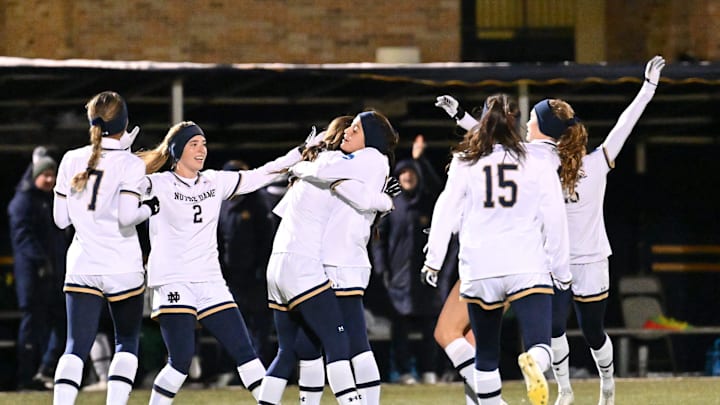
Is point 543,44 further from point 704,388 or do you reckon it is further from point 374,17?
point 704,388

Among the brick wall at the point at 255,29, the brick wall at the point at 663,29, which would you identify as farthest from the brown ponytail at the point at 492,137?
the brick wall at the point at 255,29

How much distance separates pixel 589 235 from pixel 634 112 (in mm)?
826

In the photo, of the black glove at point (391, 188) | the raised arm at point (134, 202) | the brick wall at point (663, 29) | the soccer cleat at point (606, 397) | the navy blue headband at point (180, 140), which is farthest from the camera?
the brick wall at point (663, 29)

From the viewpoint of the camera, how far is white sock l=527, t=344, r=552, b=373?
28.9 feet

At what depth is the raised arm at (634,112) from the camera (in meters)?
10.9

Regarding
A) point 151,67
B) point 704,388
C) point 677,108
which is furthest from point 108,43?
point 704,388

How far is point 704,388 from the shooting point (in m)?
14.1

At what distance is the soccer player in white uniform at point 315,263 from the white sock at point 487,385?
2.85ft

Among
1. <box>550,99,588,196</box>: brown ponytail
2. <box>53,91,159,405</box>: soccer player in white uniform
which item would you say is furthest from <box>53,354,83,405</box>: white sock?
<box>550,99,588,196</box>: brown ponytail

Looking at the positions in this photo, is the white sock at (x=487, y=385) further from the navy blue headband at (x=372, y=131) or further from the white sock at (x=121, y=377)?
the white sock at (x=121, y=377)

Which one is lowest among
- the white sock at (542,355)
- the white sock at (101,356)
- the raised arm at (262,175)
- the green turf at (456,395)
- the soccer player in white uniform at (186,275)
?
the green turf at (456,395)

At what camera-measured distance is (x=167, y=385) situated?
9.58 m

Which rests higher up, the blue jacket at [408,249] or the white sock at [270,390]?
the blue jacket at [408,249]

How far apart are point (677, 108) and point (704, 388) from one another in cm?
383
